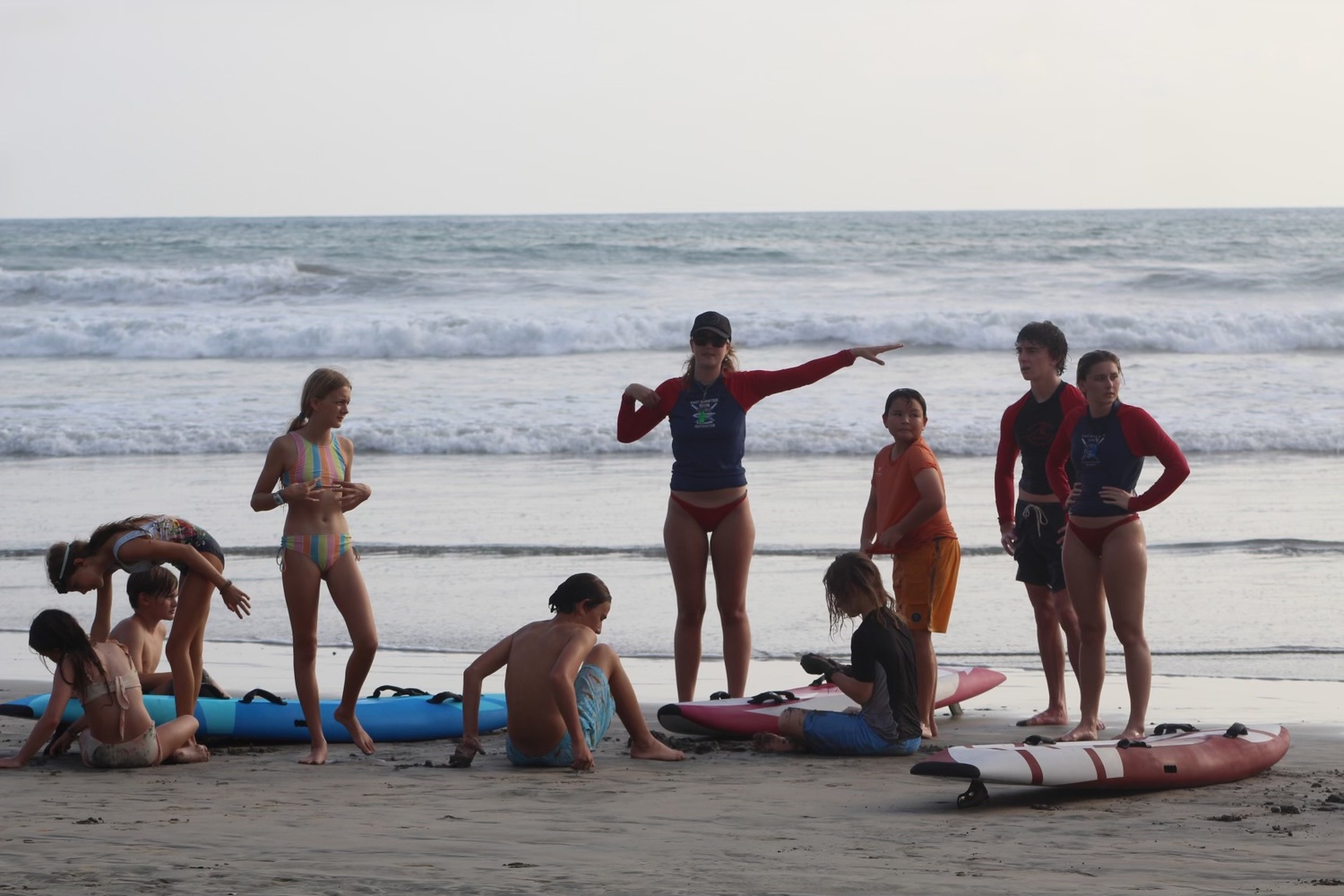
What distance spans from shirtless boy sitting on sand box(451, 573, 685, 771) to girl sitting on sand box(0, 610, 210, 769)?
44.0 inches

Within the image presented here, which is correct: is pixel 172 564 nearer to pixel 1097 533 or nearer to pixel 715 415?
pixel 715 415

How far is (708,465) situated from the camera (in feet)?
21.0

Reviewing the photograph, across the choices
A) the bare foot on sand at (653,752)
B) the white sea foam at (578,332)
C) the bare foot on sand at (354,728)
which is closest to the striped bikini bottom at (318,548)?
the bare foot on sand at (354,728)

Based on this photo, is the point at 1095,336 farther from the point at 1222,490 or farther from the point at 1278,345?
the point at 1222,490

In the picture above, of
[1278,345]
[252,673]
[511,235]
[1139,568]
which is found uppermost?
[511,235]

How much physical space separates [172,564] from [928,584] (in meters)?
2.97

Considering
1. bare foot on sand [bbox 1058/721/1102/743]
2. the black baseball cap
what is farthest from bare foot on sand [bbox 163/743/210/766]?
bare foot on sand [bbox 1058/721/1102/743]

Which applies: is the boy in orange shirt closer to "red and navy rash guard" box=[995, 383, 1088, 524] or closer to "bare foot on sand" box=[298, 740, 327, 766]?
"red and navy rash guard" box=[995, 383, 1088, 524]

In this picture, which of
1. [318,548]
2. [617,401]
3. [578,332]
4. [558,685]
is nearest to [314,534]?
[318,548]

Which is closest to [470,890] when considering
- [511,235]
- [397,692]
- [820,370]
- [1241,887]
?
[1241,887]

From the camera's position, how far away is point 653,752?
5.71 meters

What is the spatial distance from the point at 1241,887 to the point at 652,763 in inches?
95.3

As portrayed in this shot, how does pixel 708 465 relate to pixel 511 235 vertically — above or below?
below

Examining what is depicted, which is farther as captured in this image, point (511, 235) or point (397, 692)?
point (511, 235)
